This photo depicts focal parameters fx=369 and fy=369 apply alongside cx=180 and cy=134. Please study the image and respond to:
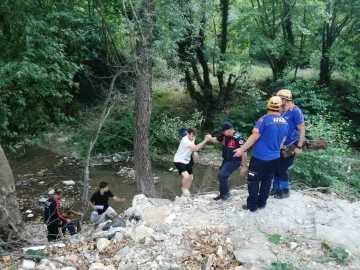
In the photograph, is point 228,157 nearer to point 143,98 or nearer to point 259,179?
point 259,179

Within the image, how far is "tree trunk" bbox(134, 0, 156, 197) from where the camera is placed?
7.95m

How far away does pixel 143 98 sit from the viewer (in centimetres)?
807

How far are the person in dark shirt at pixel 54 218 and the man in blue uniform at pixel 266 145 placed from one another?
3.26 metres

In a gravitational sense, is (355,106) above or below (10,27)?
below

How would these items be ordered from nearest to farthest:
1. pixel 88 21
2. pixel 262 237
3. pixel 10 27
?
pixel 262 237 → pixel 10 27 → pixel 88 21

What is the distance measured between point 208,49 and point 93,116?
562cm

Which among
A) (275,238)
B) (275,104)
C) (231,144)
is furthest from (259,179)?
(275,104)

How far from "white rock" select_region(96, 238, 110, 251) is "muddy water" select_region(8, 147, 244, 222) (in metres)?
4.34

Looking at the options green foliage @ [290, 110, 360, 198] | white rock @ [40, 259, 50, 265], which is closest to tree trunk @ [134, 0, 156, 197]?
white rock @ [40, 259, 50, 265]

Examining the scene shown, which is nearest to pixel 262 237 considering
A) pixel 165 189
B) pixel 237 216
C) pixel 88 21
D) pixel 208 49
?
pixel 237 216

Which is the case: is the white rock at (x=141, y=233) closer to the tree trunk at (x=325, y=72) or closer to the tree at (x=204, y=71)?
the tree at (x=204, y=71)

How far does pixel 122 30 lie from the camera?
10.0 m

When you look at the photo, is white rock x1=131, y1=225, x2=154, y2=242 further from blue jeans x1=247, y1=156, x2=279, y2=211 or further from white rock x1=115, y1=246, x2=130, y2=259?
blue jeans x1=247, y1=156, x2=279, y2=211

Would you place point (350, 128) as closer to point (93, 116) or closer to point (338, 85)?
point (338, 85)
